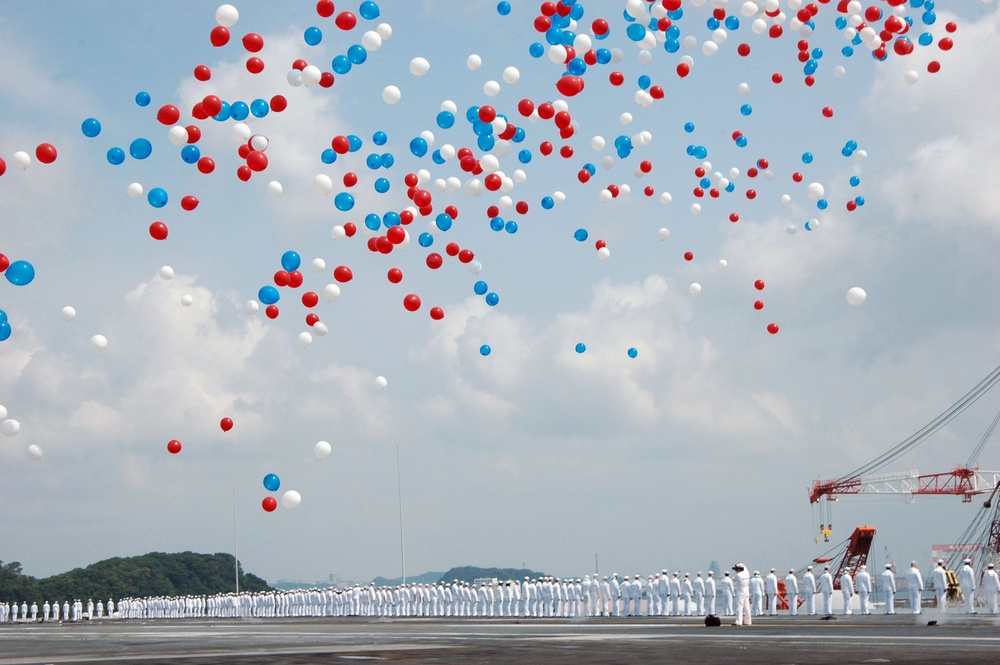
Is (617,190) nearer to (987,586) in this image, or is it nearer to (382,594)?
(987,586)

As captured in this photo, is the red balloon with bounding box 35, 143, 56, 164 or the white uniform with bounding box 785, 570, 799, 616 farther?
the white uniform with bounding box 785, 570, 799, 616

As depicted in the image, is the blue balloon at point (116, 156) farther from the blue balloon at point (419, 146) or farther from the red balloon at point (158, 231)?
the blue balloon at point (419, 146)

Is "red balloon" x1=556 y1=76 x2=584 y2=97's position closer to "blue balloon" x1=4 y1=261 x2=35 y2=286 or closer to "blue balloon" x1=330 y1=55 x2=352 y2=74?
"blue balloon" x1=330 y1=55 x2=352 y2=74

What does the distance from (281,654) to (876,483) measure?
215ft

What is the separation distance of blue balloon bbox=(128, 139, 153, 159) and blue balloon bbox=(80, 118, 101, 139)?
2.08ft

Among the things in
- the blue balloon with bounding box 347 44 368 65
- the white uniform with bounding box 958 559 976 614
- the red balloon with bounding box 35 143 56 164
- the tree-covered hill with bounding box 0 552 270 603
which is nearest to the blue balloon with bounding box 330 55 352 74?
Answer: the blue balloon with bounding box 347 44 368 65

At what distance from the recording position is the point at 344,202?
19.8 metres

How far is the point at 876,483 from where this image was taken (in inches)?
3150

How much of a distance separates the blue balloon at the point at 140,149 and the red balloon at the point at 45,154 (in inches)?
58.3

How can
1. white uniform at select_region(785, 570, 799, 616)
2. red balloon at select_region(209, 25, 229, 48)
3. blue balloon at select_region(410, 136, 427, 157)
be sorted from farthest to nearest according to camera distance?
white uniform at select_region(785, 570, 799, 616), blue balloon at select_region(410, 136, 427, 157), red balloon at select_region(209, 25, 229, 48)

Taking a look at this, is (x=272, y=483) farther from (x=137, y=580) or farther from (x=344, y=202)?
(x=137, y=580)

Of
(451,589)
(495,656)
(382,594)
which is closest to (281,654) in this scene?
(495,656)

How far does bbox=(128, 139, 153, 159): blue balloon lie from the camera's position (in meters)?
18.2

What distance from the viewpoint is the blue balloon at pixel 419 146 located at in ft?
64.8
